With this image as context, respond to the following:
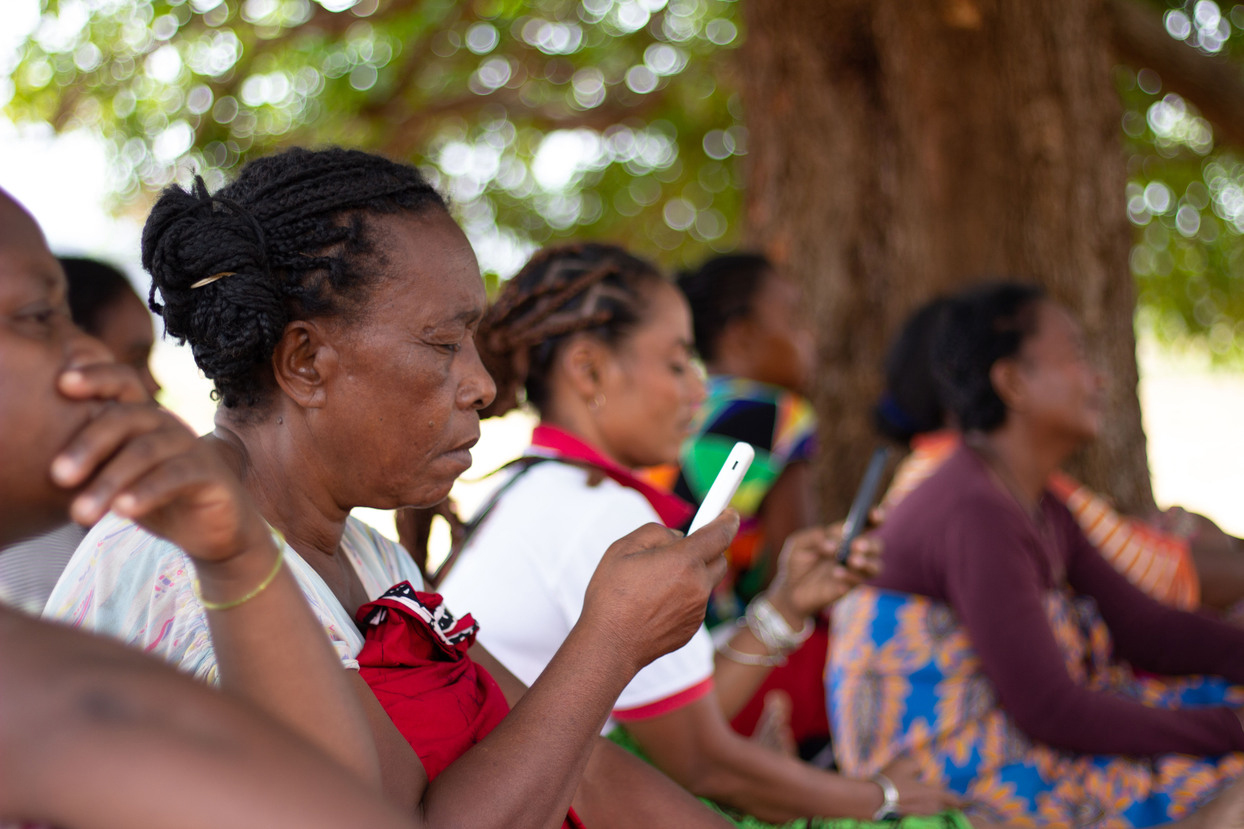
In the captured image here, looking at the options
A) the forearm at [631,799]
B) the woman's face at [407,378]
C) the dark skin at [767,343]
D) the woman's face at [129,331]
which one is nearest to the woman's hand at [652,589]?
the woman's face at [407,378]

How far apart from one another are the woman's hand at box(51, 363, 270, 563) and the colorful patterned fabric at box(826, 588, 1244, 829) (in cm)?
223

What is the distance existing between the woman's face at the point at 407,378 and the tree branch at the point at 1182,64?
4.85 metres

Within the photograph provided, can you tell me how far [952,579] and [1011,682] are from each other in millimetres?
303

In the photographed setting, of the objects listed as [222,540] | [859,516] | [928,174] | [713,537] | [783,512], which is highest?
[928,174]

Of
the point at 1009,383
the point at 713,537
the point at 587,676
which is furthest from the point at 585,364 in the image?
the point at 1009,383

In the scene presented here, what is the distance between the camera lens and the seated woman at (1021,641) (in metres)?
2.68

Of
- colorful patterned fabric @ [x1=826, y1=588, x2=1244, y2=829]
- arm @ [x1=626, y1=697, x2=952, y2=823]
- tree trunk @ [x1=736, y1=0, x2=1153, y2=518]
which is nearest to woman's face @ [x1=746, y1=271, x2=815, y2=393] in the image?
tree trunk @ [x1=736, y1=0, x2=1153, y2=518]

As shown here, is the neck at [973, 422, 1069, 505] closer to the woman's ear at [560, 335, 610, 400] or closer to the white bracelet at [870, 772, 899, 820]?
the white bracelet at [870, 772, 899, 820]

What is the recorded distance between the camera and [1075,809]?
8.90ft

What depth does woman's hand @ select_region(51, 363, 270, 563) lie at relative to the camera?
960mm

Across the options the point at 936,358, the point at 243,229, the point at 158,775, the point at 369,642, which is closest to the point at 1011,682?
the point at 936,358

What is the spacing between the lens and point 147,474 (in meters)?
1.00

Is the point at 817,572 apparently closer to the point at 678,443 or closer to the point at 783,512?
the point at 678,443

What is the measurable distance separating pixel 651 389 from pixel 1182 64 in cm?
429
